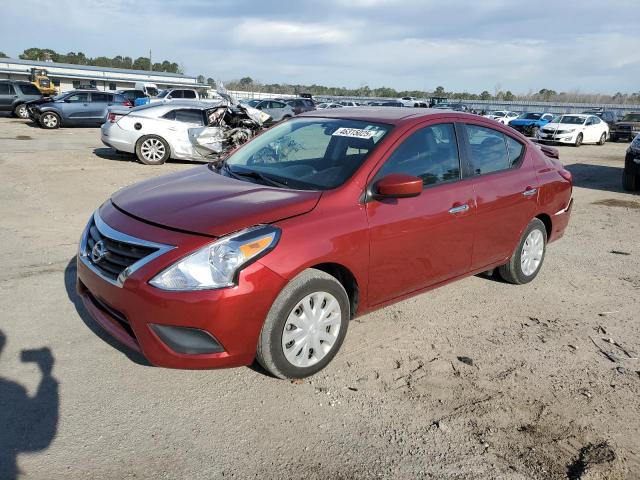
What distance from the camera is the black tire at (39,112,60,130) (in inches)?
830

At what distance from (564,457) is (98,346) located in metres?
3.05

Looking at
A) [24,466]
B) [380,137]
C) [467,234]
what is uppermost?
[380,137]

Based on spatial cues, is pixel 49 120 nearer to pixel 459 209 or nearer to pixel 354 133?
pixel 354 133

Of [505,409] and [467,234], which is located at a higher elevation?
[467,234]

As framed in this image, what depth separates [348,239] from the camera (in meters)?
3.37

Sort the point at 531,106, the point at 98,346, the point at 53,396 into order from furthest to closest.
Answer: the point at 531,106, the point at 98,346, the point at 53,396

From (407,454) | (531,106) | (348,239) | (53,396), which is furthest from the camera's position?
(531,106)

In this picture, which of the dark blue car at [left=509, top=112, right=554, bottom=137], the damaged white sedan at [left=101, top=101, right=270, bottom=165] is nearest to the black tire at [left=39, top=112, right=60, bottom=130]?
the damaged white sedan at [left=101, top=101, right=270, bottom=165]

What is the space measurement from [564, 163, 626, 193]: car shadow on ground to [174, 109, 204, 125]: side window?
938 centimetres

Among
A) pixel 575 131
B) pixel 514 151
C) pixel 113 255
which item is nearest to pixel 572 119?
pixel 575 131

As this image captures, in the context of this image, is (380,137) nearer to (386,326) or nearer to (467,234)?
(467,234)

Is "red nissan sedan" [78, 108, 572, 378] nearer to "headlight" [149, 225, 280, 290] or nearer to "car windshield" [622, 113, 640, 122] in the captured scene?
"headlight" [149, 225, 280, 290]

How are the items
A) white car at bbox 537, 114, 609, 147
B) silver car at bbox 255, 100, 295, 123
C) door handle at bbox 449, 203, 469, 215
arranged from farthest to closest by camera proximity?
silver car at bbox 255, 100, 295, 123 < white car at bbox 537, 114, 609, 147 < door handle at bbox 449, 203, 469, 215

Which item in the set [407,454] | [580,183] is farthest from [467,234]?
[580,183]
